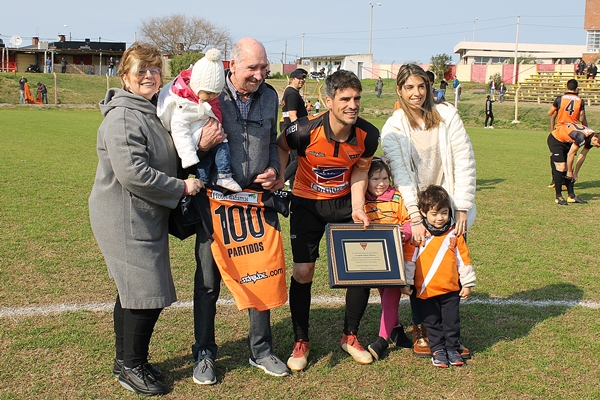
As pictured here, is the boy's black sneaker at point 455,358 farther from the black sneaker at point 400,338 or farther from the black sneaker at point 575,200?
the black sneaker at point 575,200

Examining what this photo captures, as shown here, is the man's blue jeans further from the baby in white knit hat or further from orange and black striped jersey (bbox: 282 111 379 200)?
orange and black striped jersey (bbox: 282 111 379 200)

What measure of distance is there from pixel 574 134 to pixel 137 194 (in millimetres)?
9116

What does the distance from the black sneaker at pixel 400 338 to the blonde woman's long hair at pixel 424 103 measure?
1.50 meters

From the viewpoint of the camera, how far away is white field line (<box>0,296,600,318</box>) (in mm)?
4785

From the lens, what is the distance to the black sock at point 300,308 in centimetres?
423

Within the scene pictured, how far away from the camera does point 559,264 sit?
668 centimetres

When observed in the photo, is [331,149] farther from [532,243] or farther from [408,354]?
[532,243]

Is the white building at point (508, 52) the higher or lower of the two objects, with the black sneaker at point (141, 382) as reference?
higher

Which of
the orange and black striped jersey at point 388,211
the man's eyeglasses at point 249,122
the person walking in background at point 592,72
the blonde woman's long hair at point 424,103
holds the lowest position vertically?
the orange and black striped jersey at point 388,211

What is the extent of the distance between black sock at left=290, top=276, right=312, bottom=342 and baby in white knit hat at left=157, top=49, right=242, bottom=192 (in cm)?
121

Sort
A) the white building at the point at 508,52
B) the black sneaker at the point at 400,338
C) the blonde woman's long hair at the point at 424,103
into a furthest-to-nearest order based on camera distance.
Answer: the white building at the point at 508,52, the black sneaker at the point at 400,338, the blonde woman's long hair at the point at 424,103

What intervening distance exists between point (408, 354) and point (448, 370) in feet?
1.18

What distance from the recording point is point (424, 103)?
418 centimetres

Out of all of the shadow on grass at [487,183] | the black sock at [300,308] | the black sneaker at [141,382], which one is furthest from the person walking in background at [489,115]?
the black sneaker at [141,382]
